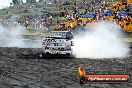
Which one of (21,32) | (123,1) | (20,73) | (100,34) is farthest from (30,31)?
(20,73)

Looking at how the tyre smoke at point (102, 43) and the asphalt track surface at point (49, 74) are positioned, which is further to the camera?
the tyre smoke at point (102, 43)

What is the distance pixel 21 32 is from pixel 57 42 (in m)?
30.3

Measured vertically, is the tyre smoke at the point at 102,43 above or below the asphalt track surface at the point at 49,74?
below

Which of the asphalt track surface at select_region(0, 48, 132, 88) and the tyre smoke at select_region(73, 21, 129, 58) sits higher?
the asphalt track surface at select_region(0, 48, 132, 88)

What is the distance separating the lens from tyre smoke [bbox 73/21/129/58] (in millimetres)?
23703

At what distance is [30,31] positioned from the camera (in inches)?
2000

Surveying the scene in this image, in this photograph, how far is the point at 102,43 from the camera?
28312 millimetres

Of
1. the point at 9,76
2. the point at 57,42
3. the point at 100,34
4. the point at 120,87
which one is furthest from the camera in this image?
the point at 100,34

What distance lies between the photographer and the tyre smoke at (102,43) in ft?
77.8

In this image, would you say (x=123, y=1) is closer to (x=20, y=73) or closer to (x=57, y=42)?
(x=57, y=42)

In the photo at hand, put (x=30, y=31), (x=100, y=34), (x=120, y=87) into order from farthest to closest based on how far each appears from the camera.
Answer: (x=30, y=31) < (x=100, y=34) < (x=120, y=87)

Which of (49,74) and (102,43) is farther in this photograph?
(102,43)

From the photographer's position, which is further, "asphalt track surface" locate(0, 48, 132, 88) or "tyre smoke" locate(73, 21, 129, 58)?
"tyre smoke" locate(73, 21, 129, 58)

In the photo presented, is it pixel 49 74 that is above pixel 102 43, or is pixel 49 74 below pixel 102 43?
above
